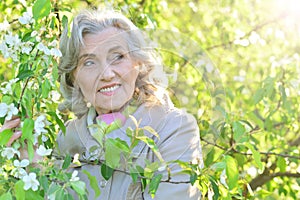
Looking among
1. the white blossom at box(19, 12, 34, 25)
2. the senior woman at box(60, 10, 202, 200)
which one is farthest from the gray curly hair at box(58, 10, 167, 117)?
the white blossom at box(19, 12, 34, 25)

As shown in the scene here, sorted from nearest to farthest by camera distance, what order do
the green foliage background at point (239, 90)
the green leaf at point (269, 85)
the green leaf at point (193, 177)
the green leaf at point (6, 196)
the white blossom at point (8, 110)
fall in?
the green leaf at point (6, 196)
the green leaf at point (193, 177)
the white blossom at point (8, 110)
the green foliage background at point (239, 90)
the green leaf at point (269, 85)

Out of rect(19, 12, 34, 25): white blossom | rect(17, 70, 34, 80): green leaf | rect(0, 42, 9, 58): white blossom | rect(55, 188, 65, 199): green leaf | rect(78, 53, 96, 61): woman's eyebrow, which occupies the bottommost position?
rect(55, 188, 65, 199): green leaf

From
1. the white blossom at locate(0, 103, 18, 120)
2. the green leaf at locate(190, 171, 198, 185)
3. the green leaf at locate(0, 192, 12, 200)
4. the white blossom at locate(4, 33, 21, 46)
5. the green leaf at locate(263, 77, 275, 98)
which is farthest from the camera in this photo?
the green leaf at locate(263, 77, 275, 98)

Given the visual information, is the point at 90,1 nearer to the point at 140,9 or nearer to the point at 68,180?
the point at 140,9

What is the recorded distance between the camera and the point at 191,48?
6.35 ft

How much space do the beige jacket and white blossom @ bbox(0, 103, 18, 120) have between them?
254mm

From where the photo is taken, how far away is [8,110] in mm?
1731

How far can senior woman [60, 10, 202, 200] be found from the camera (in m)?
1.80

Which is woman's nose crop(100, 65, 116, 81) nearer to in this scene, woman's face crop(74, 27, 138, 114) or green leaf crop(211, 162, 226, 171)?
woman's face crop(74, 27, 138, 114)

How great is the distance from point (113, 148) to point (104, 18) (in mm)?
496

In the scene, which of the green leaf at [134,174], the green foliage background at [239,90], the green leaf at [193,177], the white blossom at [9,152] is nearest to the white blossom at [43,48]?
the green foliage background at [239,90]

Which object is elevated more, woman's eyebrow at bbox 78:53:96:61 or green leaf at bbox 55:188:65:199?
woman's eyebrow at bbox 78:53:96:61

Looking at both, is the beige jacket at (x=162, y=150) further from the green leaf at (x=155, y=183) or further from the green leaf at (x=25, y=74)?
the green leaf at (x=25, y=74)

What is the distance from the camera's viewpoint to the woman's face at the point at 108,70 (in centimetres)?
184
